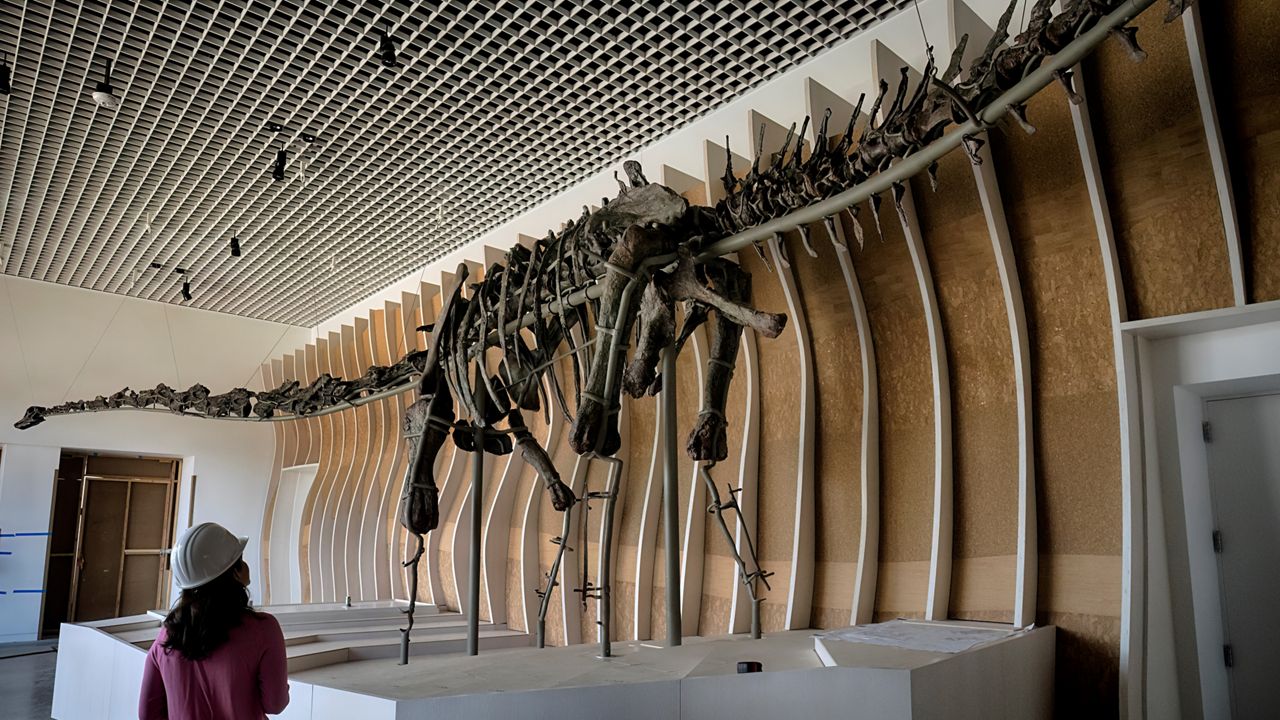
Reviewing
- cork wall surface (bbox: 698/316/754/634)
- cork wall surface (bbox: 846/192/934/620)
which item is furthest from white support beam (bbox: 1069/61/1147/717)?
cork wall surface (bbox: 698/316/754/634)

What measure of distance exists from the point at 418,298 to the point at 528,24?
5.15 meters

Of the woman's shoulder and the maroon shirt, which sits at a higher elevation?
the woman's shoulder

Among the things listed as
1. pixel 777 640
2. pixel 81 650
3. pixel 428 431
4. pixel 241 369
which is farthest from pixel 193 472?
pixel 777 640

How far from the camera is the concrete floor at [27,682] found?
757 cm

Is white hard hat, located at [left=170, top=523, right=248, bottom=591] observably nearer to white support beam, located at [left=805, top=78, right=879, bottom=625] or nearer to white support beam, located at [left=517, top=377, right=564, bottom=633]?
white support beam, located at [left=805, top=78, right=879, bottom=625]

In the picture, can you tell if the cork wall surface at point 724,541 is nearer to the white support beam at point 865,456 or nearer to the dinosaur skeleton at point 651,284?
the dinosaur skeleton at point 651,284

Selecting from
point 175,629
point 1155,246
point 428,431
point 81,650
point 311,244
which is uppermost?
point 311,244

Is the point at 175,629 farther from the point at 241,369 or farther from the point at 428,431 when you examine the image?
the point at 241,369

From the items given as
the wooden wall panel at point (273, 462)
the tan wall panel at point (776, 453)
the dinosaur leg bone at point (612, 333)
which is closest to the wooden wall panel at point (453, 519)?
the tan wall panel at point (776, 453)

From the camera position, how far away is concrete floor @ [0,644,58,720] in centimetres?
757

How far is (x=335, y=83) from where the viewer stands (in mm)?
6539

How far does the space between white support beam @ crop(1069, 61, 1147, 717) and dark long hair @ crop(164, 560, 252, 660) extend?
3583 millimetres

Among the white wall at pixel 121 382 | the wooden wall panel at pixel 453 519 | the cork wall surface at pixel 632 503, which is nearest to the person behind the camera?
the cork wall surface at pixel 632 503

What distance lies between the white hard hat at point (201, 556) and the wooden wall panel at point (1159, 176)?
402 cm
